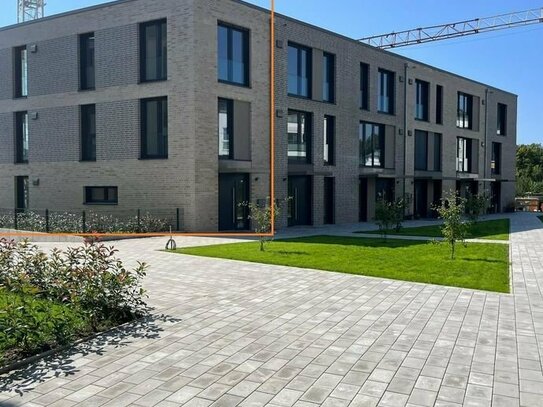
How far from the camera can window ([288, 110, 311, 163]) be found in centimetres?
2285

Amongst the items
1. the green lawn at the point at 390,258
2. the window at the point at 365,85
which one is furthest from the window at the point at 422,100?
the green lawn at the point at 390,258

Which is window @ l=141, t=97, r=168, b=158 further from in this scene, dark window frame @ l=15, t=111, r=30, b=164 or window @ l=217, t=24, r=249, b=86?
dark window frame @ l=15, t=111, r=30, b=164

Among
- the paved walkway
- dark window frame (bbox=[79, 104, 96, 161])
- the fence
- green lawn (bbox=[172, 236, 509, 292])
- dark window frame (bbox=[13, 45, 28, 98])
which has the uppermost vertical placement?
dark window frame (bbox=[13, 45, 28, 98])

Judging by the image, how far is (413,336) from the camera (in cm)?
611

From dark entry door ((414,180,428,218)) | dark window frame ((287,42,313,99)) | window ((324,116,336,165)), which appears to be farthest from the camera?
dark entry door ((414,180,428,218))

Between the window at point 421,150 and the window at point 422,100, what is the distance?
96 cm

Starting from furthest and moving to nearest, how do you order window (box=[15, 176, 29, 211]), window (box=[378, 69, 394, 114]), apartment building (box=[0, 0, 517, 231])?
window (box=[378, 69, 394, 114]), window (box=[15, 176, 29, 211]), apartment building (box=[0, 0, 517, 231])

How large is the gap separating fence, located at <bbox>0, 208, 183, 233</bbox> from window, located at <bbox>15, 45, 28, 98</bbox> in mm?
6227

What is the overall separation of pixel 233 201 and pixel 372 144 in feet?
34.5

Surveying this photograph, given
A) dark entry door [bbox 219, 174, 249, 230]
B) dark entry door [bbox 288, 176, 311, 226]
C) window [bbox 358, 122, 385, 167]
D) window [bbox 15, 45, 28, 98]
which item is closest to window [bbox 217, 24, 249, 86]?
dark entry door [bbox 219, 174, 249, 230]

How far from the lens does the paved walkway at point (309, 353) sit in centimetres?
444

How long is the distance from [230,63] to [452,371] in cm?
1690

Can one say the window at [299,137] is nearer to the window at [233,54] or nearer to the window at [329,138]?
the window at [329,138]

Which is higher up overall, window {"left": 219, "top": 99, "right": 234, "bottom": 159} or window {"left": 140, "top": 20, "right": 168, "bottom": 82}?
window {"left": 140, "top": 20, "right": 168, "bottom": 82}
